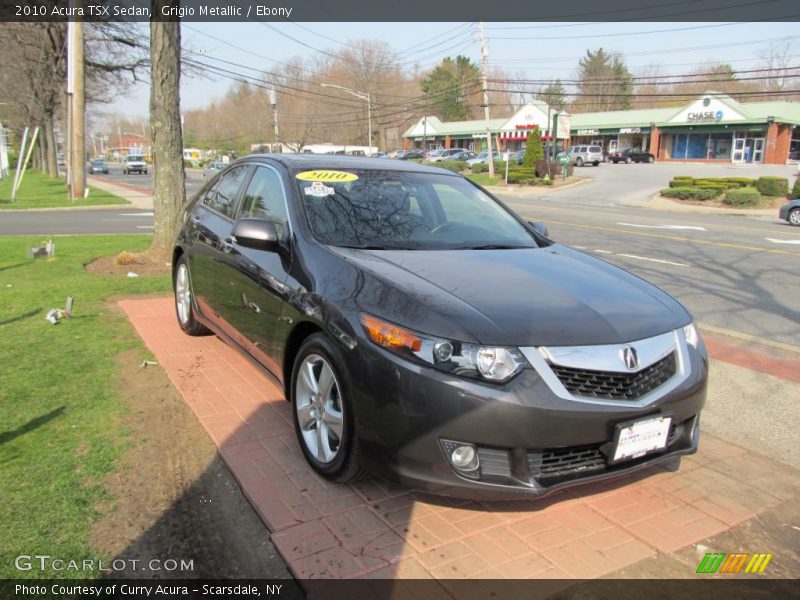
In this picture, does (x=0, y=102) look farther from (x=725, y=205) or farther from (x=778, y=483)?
(x=778, y=483)

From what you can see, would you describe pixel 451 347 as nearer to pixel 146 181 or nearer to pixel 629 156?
pixel 146 181

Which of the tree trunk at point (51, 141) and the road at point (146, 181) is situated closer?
the road at point (146, 181)

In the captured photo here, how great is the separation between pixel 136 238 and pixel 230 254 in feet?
28.3

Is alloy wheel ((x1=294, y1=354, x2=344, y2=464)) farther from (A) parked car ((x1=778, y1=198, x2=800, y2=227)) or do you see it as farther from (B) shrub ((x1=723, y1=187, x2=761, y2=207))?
(B) shrub ((x1=723, y1=187, x2=761, y2=207))

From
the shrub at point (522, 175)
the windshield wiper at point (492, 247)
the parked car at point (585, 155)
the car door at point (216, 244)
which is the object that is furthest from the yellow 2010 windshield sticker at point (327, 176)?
the parked car at point (585, 155)

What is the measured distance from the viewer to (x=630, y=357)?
278 cm

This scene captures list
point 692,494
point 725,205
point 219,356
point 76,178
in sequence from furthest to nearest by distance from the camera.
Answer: point 725,205 < point 76,178 < point 219,356 < point 692,494

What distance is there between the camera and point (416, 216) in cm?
408

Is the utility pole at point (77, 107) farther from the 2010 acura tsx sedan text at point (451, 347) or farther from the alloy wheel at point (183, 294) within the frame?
the 2010 acura tsx sedan text at point (451, 347)

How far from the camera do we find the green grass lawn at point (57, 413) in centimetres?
278

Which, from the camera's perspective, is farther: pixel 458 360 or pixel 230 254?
pixel 230 254

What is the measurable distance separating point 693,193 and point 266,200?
27.4 metres

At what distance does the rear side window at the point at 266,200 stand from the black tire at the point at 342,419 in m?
0.79

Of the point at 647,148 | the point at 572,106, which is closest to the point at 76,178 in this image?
the point at 647,148
